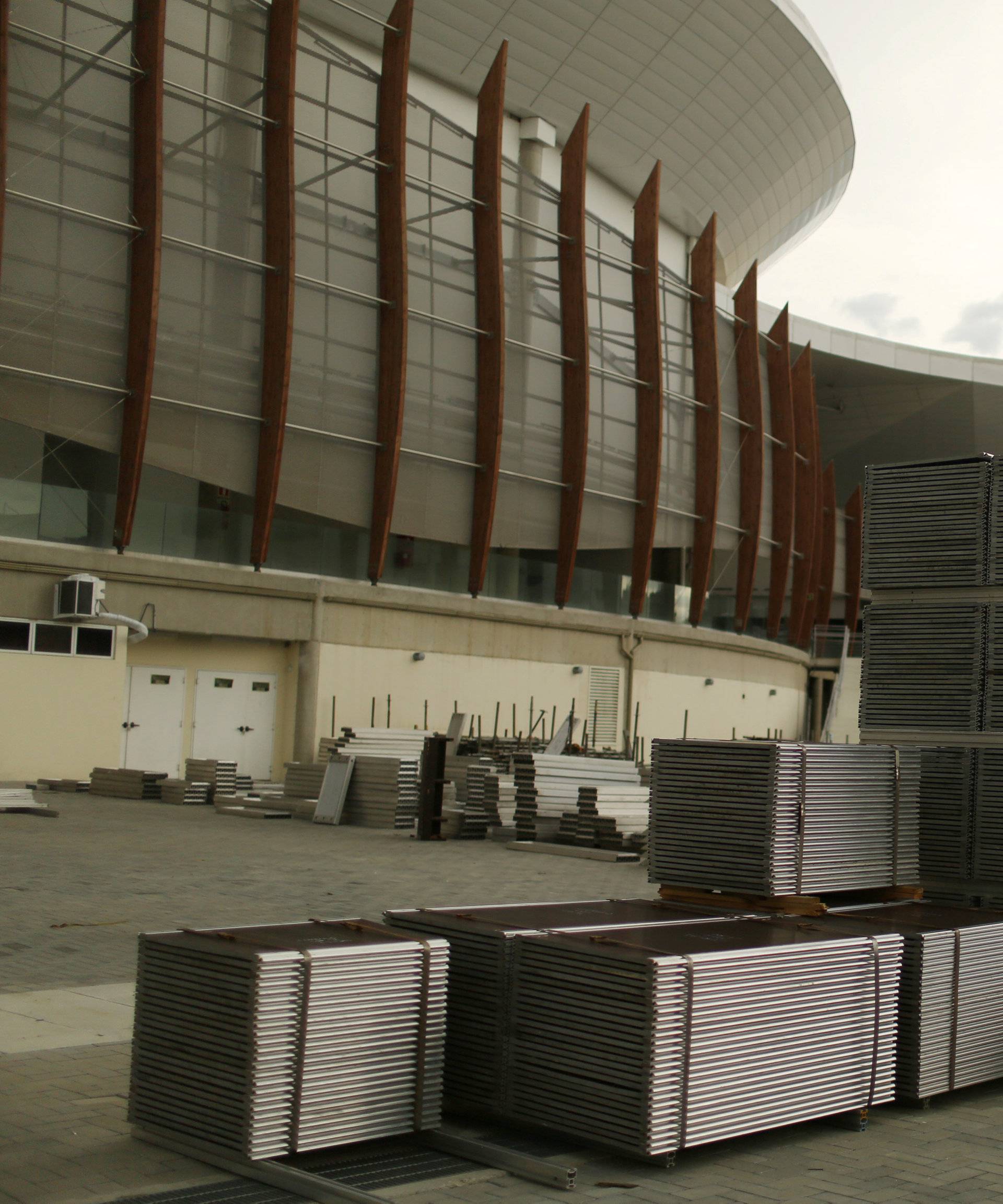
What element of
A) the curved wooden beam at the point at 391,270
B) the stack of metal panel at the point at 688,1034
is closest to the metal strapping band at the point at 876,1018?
the stack of metal panel at the point at 688,1034

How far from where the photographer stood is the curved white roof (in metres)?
37.8

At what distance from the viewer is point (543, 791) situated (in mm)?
22781

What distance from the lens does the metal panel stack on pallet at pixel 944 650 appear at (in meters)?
9.66

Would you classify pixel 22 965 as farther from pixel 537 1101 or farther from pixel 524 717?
pixel 524 717

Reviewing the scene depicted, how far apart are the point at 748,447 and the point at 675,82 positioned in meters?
11.6

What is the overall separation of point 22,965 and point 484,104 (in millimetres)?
28581

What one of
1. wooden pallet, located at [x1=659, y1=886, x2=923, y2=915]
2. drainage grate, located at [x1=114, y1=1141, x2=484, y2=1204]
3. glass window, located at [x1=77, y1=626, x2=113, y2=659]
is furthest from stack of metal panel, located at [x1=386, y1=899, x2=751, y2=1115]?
glass window, located at [x1=77, y1=626, x2=113, y2=659]

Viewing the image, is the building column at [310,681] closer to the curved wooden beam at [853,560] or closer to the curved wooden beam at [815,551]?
the curved wooden beam at [815,551]

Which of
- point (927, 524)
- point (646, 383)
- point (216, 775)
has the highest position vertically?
point (646, 383)

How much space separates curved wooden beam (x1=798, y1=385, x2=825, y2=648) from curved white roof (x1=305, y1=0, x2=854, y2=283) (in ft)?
25.7

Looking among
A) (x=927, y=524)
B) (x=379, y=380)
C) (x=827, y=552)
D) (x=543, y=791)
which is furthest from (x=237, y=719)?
(x=827, y=552)

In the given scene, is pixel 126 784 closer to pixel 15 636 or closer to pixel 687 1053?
pixel 15 636

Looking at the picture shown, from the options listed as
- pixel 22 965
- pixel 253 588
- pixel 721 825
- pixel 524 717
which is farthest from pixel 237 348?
pixel 721 825

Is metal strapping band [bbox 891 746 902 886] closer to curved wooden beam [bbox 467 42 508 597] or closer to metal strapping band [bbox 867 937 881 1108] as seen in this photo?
metal strapping band [bbox 867 937 881 1108]
